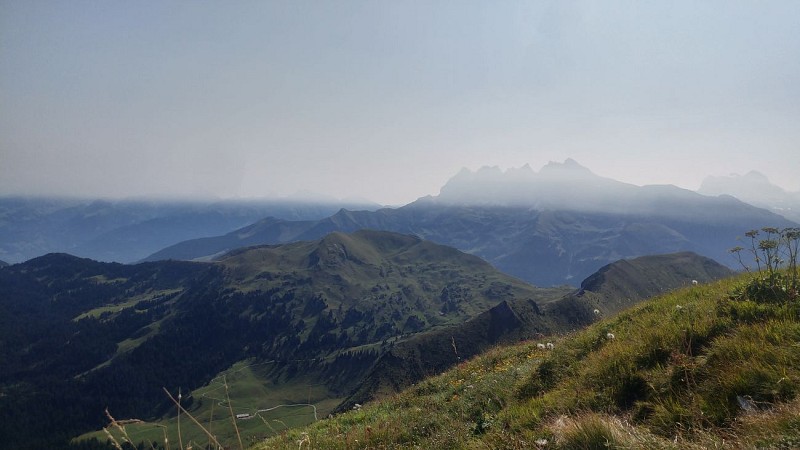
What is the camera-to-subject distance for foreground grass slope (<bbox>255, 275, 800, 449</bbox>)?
16.7 feet

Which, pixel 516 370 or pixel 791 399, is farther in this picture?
pixel 516 370

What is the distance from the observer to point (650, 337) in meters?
8.23

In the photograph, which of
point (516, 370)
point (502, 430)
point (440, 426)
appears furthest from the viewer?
point (516, 370)

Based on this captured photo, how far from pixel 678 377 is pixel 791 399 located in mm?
1687

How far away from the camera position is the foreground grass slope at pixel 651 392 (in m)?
5.09

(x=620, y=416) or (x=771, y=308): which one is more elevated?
(x=771, y=308)

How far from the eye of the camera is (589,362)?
8969 mm

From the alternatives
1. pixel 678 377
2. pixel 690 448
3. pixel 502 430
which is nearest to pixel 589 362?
pixel 678 377

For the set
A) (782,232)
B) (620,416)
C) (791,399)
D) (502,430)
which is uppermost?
(782,232)

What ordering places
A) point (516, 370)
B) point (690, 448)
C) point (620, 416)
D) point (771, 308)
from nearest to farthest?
point (690, 448) → point (620, 416) → point (771, 308) → point (516, 370)

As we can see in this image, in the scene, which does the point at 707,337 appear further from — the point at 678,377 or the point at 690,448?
the point at 690,448

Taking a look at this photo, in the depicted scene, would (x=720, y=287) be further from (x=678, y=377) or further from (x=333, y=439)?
(x=333, y=439)

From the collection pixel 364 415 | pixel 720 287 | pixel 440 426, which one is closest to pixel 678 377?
pixel 440 426

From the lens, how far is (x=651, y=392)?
6.84 metres
